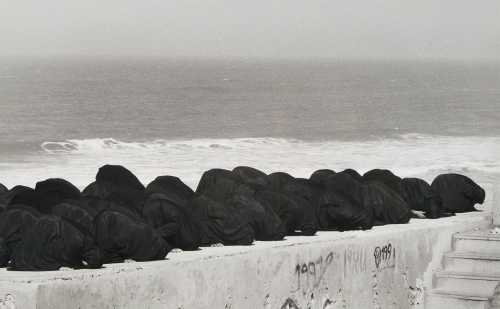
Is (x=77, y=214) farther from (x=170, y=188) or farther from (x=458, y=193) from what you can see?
(x=458, y=193)

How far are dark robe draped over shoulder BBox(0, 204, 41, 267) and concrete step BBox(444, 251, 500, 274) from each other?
5.50 metres

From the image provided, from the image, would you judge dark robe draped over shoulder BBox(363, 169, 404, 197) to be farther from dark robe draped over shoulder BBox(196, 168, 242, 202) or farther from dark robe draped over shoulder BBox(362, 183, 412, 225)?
dark robe draped over shoulder BBox(196, 168, 242, 202)

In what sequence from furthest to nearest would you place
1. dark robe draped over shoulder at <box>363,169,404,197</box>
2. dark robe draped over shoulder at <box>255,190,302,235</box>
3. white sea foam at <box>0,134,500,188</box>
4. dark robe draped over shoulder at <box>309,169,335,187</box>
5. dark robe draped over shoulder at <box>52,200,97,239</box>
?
white sea foam at <box>0,134,500,188</box>
dark robe draped over shoulder at <box>363,169,404,197</box>
dark robe draped over shoulder at <box>309,169,335,187</box>
dark robe draped over shoulder at <box>255,190,302,235</box>
dark robe draped over shoulder at <box>52,200,97,239</box>

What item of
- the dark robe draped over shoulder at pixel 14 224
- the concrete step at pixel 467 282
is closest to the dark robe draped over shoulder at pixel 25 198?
the dark robe draped over shoulder at pixel 14 224

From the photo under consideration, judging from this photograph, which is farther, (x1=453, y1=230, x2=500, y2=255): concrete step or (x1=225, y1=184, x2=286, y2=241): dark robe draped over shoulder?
(x1=453, y1=230, x2=500, y2=255): concrete step

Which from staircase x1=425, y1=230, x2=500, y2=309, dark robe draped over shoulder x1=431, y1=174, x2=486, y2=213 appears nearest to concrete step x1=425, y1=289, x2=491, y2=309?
staircase x1=425, y1=230, x2=500, y2=309

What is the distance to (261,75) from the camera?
113062 millimetres

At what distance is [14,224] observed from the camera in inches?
406

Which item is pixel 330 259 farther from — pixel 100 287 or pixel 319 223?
pixel 100 287

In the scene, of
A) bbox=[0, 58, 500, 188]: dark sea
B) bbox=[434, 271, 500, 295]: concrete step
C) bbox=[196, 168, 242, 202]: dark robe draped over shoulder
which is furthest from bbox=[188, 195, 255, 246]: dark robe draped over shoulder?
bbox=[0, 58, 500, 188]: dark sea

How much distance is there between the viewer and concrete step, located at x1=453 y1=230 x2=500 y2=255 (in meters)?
13.9

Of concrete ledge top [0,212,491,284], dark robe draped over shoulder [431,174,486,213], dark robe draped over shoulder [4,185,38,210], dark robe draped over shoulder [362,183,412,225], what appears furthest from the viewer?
dark robe draped over shoulder [431,174,486,213]

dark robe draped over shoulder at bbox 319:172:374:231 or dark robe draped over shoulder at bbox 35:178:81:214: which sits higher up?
dark robe draped over shoulder at bbox 35:178:81:214

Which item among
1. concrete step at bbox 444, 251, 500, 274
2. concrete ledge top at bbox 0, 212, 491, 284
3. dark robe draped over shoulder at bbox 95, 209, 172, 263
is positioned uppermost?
dark robe draped over shoulder at bbox 95, 209, 172, 263
